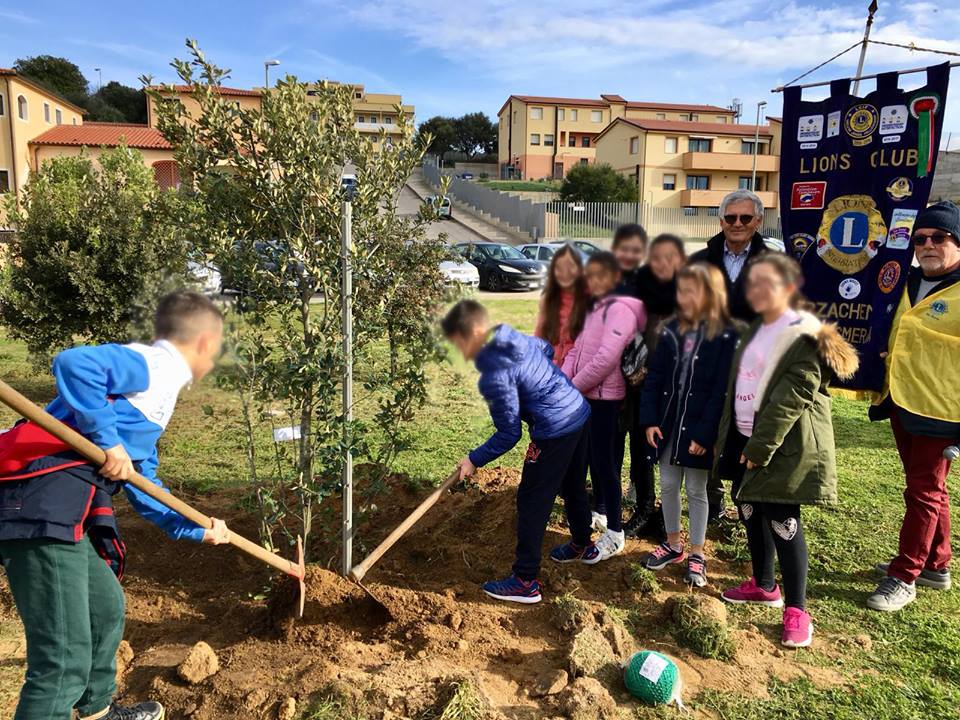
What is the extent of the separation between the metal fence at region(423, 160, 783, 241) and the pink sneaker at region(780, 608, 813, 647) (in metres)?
1.85

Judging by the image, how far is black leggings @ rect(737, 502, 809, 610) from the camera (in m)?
3.16

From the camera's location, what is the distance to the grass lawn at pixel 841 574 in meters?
2.78

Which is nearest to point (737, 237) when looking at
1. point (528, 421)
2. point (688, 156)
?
point (528, 421)

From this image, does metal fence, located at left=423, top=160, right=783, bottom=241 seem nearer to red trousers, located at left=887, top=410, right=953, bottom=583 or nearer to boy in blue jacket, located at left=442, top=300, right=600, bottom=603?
boy in blue jacket, located at left=442, top=300, right=600, bottom=603

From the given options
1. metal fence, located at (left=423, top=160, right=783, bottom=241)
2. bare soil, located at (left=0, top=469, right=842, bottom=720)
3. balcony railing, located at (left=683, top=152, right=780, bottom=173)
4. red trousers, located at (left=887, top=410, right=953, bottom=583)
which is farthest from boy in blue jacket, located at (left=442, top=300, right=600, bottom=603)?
balcony railing, located at (left=683, top=152, right=780, bottom=173)

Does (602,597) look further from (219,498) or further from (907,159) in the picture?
(907,159)

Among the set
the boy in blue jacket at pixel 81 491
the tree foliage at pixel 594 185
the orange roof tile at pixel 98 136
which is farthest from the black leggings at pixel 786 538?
the orange roof tile at pixel 98 136

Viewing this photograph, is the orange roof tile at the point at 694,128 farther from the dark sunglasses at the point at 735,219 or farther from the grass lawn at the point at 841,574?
the dark sunglasses at the point at 735,219

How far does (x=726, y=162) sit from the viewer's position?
40531mm

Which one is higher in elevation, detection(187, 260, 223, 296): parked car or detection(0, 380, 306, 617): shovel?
detection(187, 260, 223, 296): parked car

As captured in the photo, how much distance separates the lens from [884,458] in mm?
5895

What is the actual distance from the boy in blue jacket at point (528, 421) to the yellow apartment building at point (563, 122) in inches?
2106

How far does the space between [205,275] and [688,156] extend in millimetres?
40916

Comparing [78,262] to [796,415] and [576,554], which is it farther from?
[796,415]
